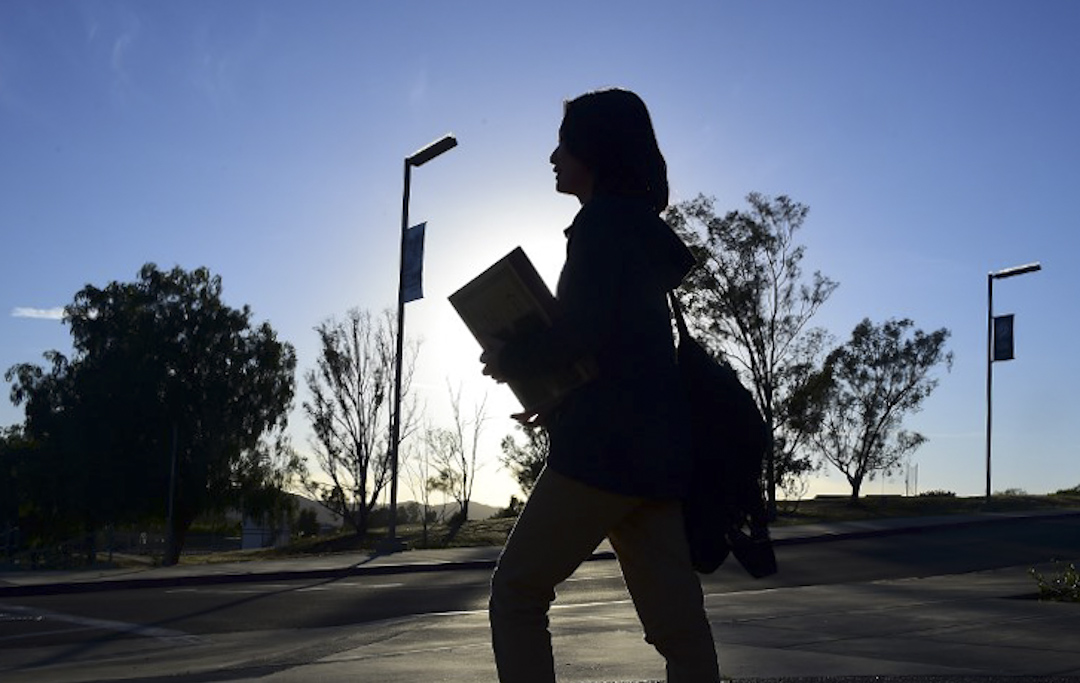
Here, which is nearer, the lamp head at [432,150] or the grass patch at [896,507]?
the lamp head at [432,150]

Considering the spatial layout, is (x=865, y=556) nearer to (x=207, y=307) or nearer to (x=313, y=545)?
(x=313, y=545)

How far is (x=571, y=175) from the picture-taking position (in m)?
3.62

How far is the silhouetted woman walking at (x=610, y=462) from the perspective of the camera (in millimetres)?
3277

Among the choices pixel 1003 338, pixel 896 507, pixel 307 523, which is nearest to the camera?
pixel 1003 338

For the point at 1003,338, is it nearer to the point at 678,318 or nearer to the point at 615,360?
the point at 678,318

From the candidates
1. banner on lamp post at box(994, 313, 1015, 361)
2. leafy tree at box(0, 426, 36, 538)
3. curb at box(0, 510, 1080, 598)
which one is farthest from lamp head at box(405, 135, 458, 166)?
leafy tree at box(0, 426, 36, 538)

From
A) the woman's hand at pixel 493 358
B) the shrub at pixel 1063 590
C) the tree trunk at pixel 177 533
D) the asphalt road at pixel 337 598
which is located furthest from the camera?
the tree trunk at pixel 177 533

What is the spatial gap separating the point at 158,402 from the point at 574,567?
46.9 meters

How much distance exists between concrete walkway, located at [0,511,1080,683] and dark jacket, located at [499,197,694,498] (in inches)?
129

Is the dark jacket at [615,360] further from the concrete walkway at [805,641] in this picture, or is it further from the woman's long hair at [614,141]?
the concrete walkway at [805,641]

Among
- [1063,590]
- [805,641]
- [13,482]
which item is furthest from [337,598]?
[13,482]

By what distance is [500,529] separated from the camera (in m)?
29.0

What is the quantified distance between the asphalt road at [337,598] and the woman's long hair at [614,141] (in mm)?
5649

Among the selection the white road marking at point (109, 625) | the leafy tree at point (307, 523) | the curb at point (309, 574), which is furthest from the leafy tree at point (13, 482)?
the white road marking at point (109, 625)
